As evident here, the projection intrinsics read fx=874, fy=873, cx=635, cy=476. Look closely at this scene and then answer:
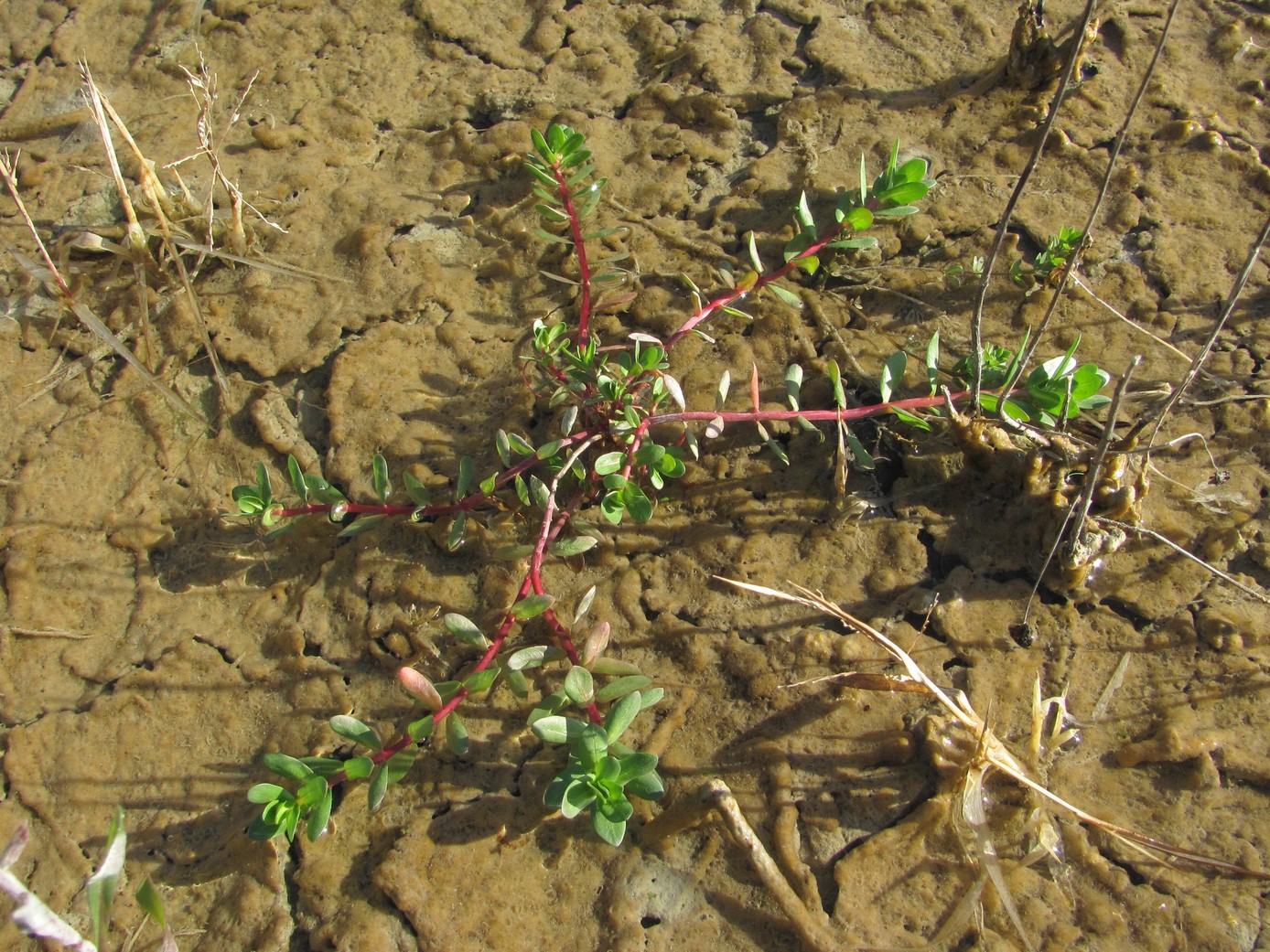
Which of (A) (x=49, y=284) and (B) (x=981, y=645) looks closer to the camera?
(B) (x=981, y=645)

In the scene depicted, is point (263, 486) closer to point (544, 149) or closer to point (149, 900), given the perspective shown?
point (149, 900)

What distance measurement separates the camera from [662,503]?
101 inches

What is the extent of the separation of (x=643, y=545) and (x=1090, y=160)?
85.5 inches

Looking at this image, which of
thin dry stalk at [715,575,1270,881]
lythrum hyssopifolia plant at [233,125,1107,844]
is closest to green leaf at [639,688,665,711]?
lythrum hyssopifolia plant at [233,125,1107,844]

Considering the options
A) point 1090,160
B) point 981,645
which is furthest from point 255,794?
point 1090,160

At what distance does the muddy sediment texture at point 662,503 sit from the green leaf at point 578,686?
23 centimetres

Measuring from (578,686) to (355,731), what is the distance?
1.79 feet

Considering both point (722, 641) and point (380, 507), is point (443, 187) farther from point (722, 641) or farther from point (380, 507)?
point (722, 641)

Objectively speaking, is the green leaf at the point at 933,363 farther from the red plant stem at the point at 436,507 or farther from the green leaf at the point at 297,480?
the green leaf at the point at 297,480

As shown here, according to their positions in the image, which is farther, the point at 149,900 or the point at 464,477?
the point at 464,477

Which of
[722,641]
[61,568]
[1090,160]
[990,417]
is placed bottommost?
[61,568]

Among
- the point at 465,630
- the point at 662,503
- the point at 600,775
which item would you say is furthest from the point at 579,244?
the point at 600,775

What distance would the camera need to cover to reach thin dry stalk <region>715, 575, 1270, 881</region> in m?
1.98

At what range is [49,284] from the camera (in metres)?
2.92
